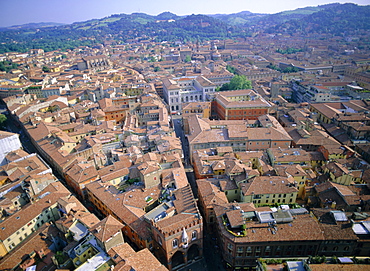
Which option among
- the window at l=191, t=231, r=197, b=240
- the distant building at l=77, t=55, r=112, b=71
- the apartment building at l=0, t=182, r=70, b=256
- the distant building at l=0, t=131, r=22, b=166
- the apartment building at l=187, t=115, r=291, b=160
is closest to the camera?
the window at l=191, t=231, r=197, b=240

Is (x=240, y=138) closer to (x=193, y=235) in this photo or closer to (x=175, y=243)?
(x=193, y=235)

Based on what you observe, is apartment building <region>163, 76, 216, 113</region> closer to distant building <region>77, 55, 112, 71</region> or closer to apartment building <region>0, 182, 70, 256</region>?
apartment building <region>0, 182, 70, 256</region>

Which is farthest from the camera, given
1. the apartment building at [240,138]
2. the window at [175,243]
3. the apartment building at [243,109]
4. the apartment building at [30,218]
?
the apartment building at [243,109]

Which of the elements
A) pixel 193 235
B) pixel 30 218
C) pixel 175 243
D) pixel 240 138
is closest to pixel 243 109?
pixel 240 138

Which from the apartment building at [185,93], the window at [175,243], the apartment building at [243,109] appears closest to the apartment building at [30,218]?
the window at [175,243]

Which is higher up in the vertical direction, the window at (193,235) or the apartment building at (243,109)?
the apartment building at (243,109)

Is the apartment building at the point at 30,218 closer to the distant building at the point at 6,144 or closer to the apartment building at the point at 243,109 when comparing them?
the distant building at the point at 6,144

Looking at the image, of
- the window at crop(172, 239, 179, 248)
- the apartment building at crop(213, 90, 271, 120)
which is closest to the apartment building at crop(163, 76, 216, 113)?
the apartment building at crop(213, 90, 271, 120)

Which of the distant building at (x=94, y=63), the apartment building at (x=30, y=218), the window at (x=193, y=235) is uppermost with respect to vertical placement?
the distant building at (x=94, y=63)

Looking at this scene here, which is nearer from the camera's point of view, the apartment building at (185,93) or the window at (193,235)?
the window at (193,235)

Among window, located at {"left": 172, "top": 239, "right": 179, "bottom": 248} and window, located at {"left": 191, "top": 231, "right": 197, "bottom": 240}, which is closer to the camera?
window, located at {"left": 172, "top": 239, "right": 179, "bottom": 248}

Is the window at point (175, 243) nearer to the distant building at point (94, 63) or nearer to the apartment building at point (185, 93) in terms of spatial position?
the apartment building at point (185, 93)

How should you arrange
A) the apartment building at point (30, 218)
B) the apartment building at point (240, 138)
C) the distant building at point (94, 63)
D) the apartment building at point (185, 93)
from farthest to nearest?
the distant building at point (94, 63)
the apartment building at point (185, 93)
the apartment building at point (240, 138)
the apartment building at point (30, 218)
